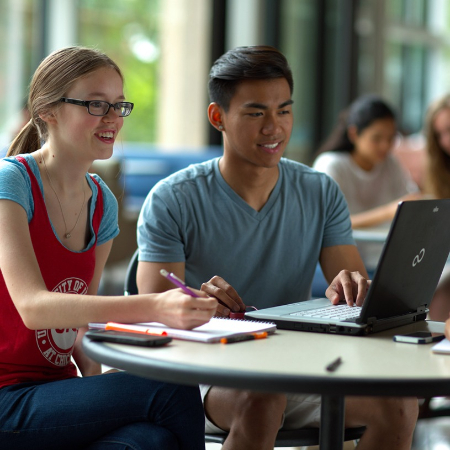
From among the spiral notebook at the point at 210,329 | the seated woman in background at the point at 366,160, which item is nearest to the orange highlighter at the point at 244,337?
the spiral notebook at the point at 210,329

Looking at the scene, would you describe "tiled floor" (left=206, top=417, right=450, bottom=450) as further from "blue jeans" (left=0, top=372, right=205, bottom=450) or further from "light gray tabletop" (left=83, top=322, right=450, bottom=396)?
"light gray tabletop" (left=83, top=322, right=450, bottom=396)

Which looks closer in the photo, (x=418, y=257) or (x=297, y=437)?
(x=418, y=257)

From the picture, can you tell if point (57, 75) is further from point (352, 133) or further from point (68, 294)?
point (352, 133)

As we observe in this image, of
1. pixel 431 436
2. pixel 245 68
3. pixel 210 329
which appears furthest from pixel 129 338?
pixel 431 436

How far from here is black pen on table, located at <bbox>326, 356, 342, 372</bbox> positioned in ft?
3.63

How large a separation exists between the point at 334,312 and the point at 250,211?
520 mm

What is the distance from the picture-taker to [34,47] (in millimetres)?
7234

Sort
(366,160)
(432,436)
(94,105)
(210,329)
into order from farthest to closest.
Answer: (366,160) → (432,436) → (94,105) → (210,329)

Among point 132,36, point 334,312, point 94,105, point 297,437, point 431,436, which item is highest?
point 132,36

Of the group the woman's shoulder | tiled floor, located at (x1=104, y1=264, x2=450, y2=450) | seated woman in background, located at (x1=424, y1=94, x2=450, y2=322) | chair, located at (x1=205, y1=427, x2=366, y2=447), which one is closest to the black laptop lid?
chair, located at (x1=205, y1=427, x2=366, y2=447)

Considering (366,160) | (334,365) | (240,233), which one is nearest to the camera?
(334,365)

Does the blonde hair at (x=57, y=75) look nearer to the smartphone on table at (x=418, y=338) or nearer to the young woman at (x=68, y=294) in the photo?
the young woman at (x=68, y=294)

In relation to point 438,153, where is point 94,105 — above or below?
above

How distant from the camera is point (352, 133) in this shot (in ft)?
12.7
